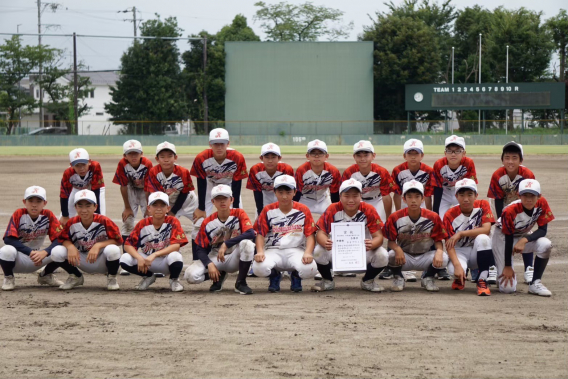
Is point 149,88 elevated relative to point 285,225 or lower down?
elevated

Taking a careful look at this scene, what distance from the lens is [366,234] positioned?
7855mm

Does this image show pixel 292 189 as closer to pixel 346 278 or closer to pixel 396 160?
pixel 346 278

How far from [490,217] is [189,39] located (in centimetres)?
5032

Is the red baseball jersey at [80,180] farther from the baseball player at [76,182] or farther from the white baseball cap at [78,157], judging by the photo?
the white baseball cap at [78,157]

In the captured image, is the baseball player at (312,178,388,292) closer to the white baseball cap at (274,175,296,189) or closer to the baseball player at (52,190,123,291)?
the white baseball cap at (274,175,296,189)

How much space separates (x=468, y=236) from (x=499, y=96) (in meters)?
42.3

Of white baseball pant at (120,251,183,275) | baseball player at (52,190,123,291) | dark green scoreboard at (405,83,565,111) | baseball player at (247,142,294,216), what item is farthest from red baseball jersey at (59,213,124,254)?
dark green scoreboard at (405,83,565,111)

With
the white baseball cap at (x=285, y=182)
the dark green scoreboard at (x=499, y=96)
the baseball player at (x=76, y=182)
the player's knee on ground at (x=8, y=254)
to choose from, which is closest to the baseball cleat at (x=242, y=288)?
the white baseball cap at (x=285, y=182)

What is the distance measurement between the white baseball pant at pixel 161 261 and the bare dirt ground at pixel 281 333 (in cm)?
25

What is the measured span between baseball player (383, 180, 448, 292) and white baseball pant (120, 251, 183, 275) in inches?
92.2

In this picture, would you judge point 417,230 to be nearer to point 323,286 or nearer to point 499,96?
point 323,286

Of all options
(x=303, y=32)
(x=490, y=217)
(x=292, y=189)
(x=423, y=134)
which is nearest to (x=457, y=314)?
(x=490, y=217)

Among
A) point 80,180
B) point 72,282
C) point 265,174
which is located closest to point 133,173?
point 80,180

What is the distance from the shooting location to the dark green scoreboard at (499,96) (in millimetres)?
47219
